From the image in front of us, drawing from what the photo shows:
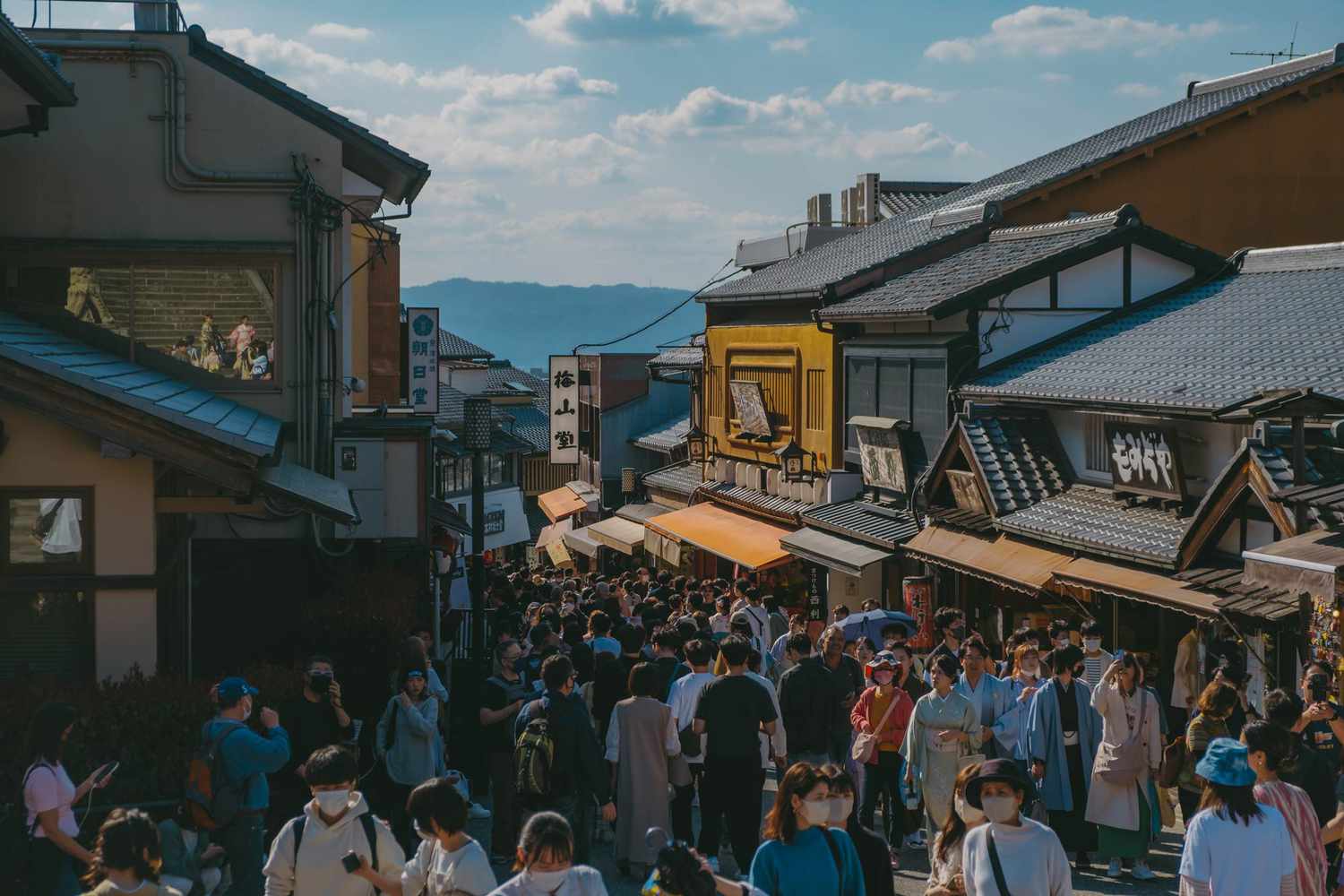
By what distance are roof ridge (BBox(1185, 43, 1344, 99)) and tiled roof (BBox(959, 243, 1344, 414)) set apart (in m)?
8.69

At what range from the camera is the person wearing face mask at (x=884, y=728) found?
10859 mm

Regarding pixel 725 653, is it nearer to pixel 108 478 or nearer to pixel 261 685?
pixel 261 685

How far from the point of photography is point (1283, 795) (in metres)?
7.03

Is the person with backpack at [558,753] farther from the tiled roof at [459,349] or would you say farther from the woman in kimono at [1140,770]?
the tiled roof at [459,349]

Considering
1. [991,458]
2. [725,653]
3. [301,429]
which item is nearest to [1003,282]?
[991,458]

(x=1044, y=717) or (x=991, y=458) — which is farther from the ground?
(x=991, y=458)

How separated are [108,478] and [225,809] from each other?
398 cm

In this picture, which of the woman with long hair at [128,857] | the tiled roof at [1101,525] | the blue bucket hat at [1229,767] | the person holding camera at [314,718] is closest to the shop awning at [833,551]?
the tiled roof at [1101,525]

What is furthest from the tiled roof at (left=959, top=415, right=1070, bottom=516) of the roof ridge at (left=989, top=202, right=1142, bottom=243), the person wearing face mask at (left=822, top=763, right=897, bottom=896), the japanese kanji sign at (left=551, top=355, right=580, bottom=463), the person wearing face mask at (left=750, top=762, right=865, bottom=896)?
the japanese kanji sign at (left=551, top=355, right=580, bottom=463)

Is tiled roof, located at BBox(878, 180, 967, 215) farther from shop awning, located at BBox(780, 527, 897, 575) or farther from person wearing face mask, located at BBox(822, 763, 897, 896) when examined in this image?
person wearing face mask, located at BBox(822, 763, 897, 896)

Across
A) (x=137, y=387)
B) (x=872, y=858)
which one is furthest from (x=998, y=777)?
(x=137, y=387)

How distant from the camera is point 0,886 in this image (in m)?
7.98

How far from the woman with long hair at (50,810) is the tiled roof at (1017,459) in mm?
12636

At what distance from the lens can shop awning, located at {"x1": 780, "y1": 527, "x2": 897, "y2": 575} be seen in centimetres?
2161
